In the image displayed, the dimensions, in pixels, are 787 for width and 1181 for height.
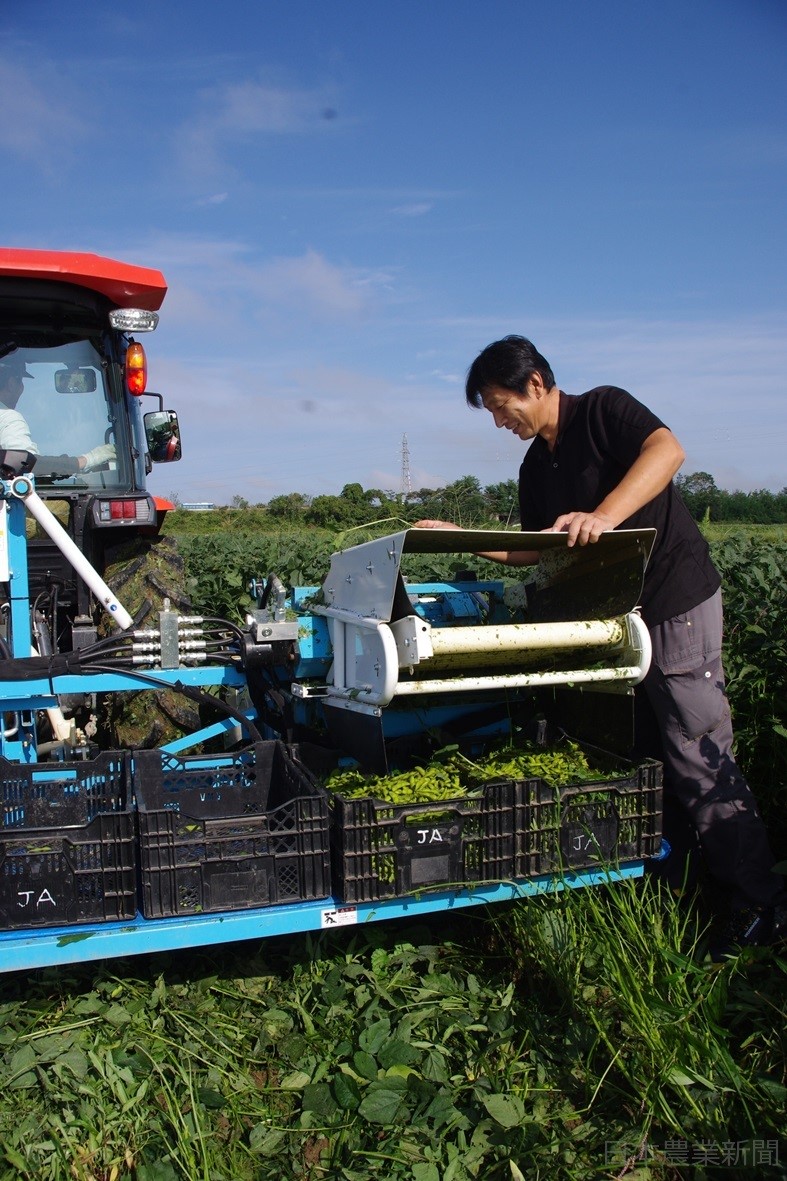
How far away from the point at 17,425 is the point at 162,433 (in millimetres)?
743

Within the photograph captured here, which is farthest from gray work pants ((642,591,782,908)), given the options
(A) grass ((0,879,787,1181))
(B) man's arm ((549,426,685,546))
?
(B) man's arm ((549,426,685,546))

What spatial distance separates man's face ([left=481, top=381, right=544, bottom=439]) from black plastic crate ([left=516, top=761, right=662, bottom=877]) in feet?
4.65

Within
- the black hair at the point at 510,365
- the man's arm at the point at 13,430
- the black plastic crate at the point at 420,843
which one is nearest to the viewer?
the black plastic crate at the point at 420,843

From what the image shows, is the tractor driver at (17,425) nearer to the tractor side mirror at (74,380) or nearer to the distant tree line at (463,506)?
the tractor side mirror at (74,380)

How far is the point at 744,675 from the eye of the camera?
4.34m

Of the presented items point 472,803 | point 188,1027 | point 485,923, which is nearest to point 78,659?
point 188,1027

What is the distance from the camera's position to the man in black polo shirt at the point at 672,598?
310 cm

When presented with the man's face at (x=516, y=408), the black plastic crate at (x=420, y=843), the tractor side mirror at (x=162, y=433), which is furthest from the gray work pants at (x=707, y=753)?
the tractor side mirror at (x=162, y=433)

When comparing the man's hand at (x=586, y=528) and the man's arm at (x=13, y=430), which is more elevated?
the man's arm at (x=13, y=430)

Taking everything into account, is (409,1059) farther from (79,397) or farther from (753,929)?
(79,397)

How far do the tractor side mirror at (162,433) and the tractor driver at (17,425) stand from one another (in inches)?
8.3

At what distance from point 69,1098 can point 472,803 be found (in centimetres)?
139

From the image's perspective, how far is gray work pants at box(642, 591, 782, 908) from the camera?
10.3 ft

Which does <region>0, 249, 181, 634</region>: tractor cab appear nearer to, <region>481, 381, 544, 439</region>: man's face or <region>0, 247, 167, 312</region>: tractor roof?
<region>0, 247, 167, 312</region>: tractor roof
